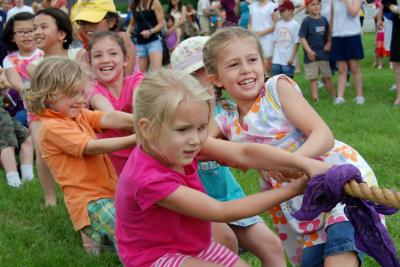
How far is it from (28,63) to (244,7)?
6895mm

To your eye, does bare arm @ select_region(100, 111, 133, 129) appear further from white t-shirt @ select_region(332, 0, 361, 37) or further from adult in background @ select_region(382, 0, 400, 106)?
white t-shirt @ select_region(332, 0, 361, 37)

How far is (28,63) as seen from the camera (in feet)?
20.4

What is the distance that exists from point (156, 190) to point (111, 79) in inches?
76.7

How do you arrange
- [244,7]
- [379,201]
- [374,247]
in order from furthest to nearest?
[244,7]
[374,247]
[379,201]

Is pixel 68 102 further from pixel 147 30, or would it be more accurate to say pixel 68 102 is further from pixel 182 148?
pixel 147 30

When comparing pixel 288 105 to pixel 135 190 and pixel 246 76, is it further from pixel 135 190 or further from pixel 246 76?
pixel 135 190

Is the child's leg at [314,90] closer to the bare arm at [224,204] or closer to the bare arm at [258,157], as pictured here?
the bare arm at [258,157]

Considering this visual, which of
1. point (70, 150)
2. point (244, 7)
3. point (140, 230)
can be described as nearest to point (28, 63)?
point (70, 150)

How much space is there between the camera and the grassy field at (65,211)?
4.11 meters

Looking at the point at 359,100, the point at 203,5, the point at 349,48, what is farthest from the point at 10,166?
the point at 203,5

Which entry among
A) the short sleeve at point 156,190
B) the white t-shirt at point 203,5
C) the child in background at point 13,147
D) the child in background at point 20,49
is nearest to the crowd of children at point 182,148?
the short sleeve at point 156,190

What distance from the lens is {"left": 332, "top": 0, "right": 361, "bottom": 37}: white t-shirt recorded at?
894 cm

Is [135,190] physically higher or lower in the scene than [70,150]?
higher

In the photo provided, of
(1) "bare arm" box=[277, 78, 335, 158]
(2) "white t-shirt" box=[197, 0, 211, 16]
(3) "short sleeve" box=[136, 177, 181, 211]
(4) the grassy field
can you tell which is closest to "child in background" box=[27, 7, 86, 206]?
(4) the grassy field
